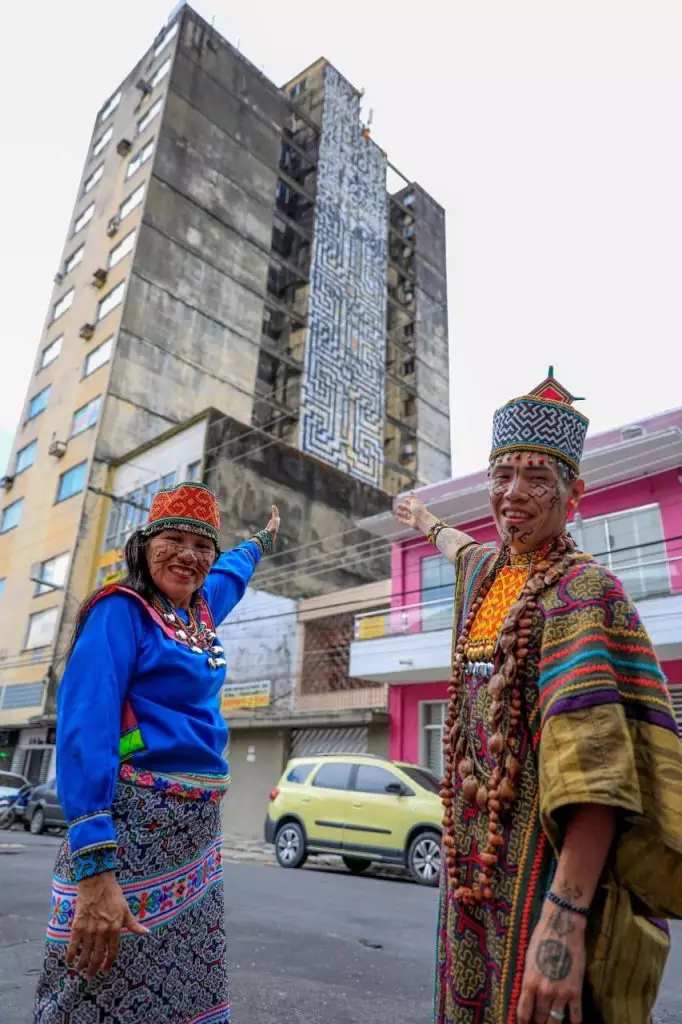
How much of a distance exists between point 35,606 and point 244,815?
12102mm

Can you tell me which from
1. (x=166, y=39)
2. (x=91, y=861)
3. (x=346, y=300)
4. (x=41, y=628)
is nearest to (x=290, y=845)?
(x=91, y=861)

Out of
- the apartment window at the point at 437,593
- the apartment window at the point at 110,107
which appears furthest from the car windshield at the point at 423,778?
the apartment window at the point at 110,107

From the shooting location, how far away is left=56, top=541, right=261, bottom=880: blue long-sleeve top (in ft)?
5.85

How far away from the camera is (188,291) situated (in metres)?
30.3

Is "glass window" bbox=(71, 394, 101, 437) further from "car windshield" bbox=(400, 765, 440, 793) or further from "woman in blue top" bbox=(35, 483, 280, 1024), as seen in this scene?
"woman in blue top" bbox=(35, 483, 280, 1024)

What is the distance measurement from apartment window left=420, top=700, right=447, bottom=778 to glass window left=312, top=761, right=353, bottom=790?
188 inches

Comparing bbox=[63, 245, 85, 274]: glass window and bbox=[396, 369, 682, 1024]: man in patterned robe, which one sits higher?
bbox=[63, 245, 85, 274]: glass window

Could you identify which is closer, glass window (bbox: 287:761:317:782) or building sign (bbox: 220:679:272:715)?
glass window (bbox: 287:761:317:782)

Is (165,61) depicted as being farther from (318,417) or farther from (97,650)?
(97,650)

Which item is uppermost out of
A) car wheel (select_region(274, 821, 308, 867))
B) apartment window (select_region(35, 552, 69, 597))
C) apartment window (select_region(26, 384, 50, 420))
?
apartment window (select_region(26, 384, 50, 420))

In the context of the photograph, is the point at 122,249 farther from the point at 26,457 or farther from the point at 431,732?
the point at 431,732

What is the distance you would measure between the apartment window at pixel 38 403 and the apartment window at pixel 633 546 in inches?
958

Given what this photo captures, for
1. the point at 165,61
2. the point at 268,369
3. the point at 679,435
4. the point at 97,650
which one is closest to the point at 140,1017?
the point at 97,650

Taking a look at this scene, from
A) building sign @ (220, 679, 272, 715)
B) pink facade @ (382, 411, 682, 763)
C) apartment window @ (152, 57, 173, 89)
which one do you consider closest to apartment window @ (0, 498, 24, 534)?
building sign @ (220, 679, 272, 715)
